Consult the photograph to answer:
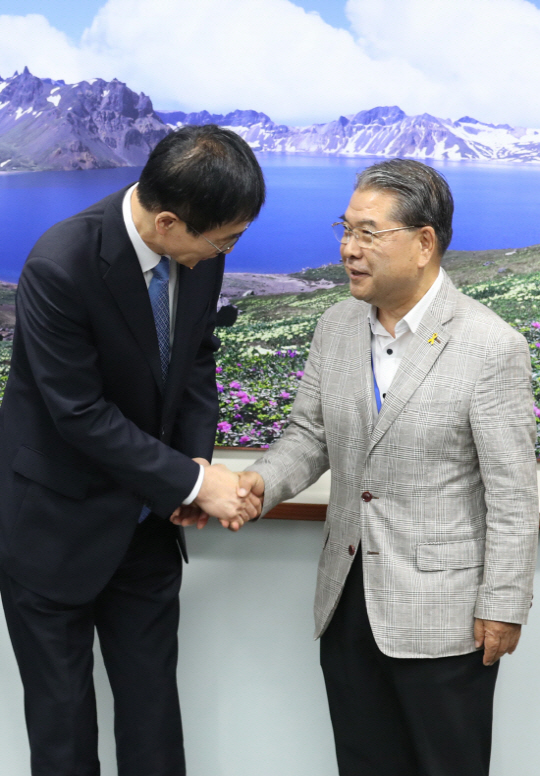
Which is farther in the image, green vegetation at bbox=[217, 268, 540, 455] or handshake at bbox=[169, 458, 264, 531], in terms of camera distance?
green vegetation at bbox=[217, 268, 540, 455]

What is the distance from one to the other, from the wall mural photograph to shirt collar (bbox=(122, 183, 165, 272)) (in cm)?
68

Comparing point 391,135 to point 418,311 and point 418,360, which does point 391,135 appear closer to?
point 418,311

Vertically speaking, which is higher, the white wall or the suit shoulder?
the suit shoulder

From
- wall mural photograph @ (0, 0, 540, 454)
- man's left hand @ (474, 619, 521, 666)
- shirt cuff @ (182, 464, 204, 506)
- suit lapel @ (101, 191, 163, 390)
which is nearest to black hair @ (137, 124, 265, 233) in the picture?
suit lapel @ (101, 191, 163, 390)

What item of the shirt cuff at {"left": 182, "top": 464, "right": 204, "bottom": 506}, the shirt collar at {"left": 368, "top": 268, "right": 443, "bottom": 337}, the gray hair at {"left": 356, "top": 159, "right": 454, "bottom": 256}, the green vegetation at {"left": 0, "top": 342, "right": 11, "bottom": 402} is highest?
the gray hair at {"left": 356, "top": 159, "right": 454, "bottom": 256}

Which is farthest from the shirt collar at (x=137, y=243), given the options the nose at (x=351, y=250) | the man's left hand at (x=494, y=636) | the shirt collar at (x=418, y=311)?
the man's left hand at (x=494, y=636)

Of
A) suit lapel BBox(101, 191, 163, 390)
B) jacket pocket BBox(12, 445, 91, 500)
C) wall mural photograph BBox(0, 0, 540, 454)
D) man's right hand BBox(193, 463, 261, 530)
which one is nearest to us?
suit lapel BBox(101, 191, 163, 390)

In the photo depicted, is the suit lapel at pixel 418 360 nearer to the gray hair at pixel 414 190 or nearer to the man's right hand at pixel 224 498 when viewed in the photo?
the gray hair at pixel 414 190

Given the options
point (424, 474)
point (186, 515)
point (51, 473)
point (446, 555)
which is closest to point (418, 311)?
point (424, 474)

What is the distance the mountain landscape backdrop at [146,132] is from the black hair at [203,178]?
83cm

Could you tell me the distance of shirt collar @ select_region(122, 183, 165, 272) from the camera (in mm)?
1503

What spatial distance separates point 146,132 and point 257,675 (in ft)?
5.43

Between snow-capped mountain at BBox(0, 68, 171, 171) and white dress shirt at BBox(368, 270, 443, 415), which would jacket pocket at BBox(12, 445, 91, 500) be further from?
snow-capped mountain at BBox(0, 68, 171, 171)

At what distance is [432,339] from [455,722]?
801mm
